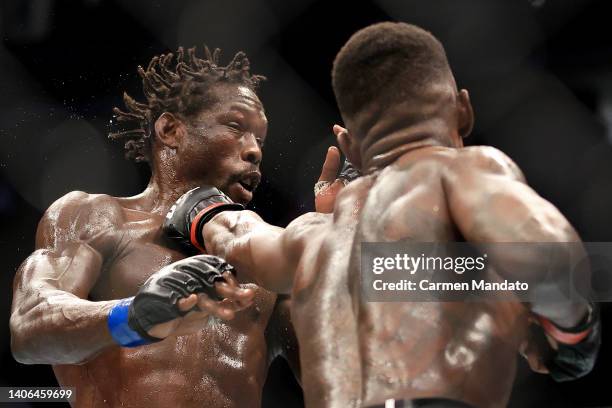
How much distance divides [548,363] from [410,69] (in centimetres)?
50

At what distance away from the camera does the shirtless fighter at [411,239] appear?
121 cm

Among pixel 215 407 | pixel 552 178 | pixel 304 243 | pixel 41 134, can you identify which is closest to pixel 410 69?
pixel 304 243

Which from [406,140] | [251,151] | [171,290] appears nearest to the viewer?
[406,140]

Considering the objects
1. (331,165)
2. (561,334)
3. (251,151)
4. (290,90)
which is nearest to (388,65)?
(561,334)

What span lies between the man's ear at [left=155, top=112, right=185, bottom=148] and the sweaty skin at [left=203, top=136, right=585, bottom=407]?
1143 mm

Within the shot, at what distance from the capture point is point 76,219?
2225mm

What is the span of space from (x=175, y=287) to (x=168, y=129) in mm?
905

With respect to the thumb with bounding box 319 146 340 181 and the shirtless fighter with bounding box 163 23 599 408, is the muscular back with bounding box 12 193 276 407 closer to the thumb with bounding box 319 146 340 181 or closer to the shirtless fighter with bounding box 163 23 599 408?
the thumb with bounding box 319 146 340 181

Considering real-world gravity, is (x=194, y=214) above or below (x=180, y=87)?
below

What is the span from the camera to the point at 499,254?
122 centimetres

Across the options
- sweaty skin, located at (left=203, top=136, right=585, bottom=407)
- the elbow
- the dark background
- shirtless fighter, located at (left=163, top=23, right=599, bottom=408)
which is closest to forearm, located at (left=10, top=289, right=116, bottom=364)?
the elbow

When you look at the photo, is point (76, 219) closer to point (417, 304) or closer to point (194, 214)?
point (194, 214)

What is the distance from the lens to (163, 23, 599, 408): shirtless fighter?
121 centimetres

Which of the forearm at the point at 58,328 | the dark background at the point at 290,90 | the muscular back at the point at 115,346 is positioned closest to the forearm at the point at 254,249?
the forearm at the point at 58,328
